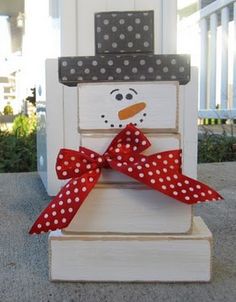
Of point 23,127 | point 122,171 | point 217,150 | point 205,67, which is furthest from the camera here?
point 205,67

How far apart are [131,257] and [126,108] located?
0.43m

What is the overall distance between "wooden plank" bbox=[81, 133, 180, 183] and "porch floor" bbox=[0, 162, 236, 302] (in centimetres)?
30

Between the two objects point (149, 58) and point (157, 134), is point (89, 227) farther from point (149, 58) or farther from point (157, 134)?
point (149, 58)

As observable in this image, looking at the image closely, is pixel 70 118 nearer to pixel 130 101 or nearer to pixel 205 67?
pixel 130 101

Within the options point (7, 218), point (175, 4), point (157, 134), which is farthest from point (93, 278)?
point (175, 4)

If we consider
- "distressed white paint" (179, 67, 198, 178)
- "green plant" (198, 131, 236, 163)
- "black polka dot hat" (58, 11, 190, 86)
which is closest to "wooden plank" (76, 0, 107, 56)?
"distressed white paint" (179, 67, 198, 178)

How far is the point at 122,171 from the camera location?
→ 148cm

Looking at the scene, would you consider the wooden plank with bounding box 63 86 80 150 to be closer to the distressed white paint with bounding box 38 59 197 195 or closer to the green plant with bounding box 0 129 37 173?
the distressed white paint with bounding box 38 59 197 195

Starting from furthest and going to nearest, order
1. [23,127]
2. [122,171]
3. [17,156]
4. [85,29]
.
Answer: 1. [23,127]
2. [17,156]
3. [85,29]
4. [122,171]

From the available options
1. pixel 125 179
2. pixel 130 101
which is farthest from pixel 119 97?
pixel 125 179

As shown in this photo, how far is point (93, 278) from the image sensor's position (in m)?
1.53

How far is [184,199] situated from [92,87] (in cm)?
41

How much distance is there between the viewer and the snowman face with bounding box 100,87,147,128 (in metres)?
1.53

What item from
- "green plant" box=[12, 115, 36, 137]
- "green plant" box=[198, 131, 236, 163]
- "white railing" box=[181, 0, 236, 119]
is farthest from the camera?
"white railing" box=[181, 0, 236, 119]
